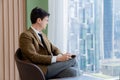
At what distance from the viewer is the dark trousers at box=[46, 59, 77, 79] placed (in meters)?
2.55

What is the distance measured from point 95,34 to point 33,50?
1053 mm

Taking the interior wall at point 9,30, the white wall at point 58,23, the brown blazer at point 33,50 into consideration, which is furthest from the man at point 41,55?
the interior wall at point 9,30

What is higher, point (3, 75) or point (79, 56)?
point (79, 56)

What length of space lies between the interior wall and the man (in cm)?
110

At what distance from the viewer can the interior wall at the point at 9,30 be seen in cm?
389

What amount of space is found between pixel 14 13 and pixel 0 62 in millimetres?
739

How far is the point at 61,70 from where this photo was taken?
8.64 feet

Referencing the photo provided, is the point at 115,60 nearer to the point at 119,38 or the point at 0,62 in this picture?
the point at 119,38

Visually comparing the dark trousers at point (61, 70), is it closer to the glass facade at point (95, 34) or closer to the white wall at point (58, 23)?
the glass facade at point (95, 34)

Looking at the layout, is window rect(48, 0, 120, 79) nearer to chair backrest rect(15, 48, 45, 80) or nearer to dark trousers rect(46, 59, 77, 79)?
dark trousers rect(46, 59, 77, 79)

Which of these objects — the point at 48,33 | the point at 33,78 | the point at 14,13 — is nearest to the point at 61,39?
the point at 48,33

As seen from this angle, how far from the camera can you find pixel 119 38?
3.13 meters

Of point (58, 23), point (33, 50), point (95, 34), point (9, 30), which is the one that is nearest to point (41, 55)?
point (33, 50)

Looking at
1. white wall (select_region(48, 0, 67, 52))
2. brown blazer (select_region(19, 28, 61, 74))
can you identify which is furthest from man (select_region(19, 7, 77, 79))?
white wall (select_region(48, 0, 67, 52))
